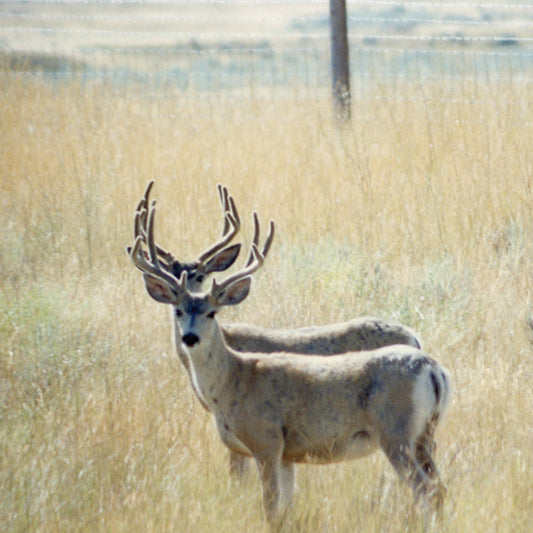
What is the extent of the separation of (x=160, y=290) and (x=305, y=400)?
3.02 ft

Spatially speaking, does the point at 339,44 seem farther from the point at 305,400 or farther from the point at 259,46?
the point at 259,46

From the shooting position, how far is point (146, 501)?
14.6 ft

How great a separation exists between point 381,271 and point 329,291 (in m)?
0.45

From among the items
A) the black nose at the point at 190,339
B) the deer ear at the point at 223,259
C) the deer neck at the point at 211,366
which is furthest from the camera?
the deer ear at the point at 223,259

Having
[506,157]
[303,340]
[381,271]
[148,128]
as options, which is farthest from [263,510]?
[148,128]

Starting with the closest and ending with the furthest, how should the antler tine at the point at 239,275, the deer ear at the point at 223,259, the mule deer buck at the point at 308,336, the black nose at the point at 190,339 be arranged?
the black nose at the point at 190,339, the antler tine at the point at 239,275, the mule deer buck at the point at 308,336, the deer ear at the point at 223,259

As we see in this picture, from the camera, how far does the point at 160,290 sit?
5.31 metres

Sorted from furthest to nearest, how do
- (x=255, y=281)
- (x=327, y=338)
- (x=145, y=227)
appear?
(x=255, y=281), (x=145, y=227), (x=327, y=338)

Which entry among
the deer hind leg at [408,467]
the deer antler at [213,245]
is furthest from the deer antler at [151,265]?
the deer hind leg at [408,467]

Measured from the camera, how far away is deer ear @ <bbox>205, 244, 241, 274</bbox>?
6363 millimetres

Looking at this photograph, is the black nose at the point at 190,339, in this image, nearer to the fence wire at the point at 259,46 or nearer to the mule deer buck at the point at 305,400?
the mule deer buck at the point at 305,400

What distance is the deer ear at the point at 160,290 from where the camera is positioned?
17.1 ft

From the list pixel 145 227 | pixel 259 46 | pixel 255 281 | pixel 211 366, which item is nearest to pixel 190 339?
pixel 211 366

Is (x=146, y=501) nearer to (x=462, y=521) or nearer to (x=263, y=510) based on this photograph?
(x=263, y=510)
